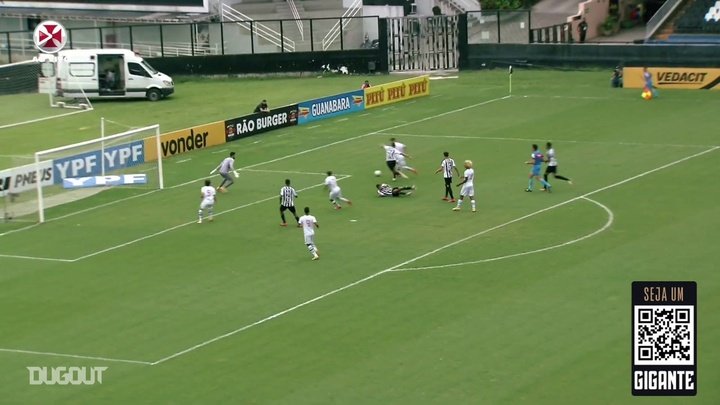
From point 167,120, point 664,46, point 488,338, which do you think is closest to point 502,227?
point 488,338

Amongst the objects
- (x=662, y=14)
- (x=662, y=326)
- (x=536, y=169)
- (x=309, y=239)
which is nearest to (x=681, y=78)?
(x=662, y=14)

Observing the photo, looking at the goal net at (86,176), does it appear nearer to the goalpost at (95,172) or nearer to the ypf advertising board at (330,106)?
the goalpost at (95,172)

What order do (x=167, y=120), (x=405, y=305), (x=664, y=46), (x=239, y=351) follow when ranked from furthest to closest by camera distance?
(x=664, y=46)
(x=167, y=120)
(x=405, y=305)
(x=239, y=351)

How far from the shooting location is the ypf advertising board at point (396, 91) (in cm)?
6525

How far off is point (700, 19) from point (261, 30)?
88.2ft

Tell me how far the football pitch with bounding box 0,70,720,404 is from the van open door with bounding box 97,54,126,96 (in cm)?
1091

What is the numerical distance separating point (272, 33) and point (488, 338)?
5534 centimetres

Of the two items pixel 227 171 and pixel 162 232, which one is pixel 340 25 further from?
pixel 162 232

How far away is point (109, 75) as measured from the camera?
69.8 meters

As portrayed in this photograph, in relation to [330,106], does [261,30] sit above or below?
above

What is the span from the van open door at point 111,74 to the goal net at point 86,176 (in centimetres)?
1888

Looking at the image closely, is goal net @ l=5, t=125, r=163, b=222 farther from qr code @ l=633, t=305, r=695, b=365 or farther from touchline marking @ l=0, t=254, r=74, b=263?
qr code @ l=633, t=305, r=695, b=365

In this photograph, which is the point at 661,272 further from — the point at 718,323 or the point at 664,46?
the point at 664,46

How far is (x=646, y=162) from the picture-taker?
49.8 meters
